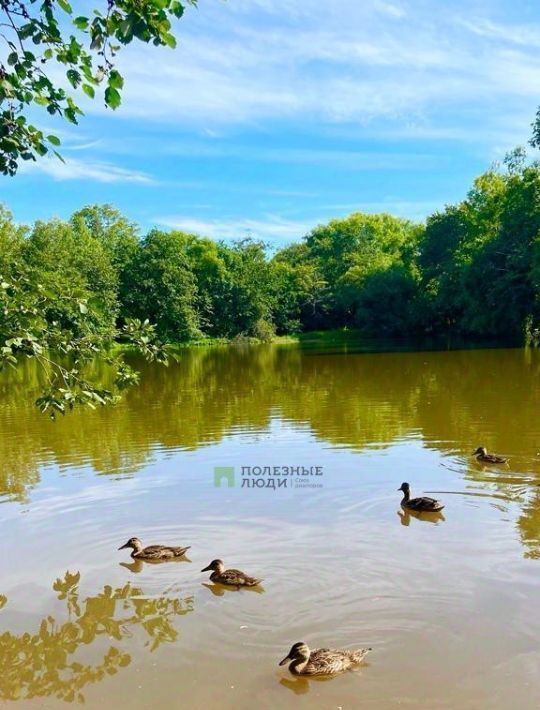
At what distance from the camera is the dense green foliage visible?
1984 inches

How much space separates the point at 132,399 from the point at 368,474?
14.0m

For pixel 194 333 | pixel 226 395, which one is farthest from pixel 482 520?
pixel 194 333

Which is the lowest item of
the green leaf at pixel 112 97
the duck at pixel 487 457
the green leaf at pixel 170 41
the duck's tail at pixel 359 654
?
the duck's tail at pixel 359 654

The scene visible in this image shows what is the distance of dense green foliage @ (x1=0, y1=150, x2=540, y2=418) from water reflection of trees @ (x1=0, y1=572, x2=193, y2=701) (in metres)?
27.8

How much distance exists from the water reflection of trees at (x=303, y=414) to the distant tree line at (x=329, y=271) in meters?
18.5

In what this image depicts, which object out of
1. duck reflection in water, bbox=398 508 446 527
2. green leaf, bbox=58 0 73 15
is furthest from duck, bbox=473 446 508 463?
green leaf, bbox=58 0 73 15

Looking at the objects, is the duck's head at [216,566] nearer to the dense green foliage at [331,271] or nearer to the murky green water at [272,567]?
the murky green water at [272,567]

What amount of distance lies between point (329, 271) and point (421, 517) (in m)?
91.0

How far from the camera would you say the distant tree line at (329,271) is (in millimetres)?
50438

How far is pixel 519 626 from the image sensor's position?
6.18m

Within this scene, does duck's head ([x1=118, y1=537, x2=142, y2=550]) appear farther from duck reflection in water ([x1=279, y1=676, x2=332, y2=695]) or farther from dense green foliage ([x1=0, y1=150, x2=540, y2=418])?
dense green foliage ([x1=0, y1=150, x2=540, y2=418])

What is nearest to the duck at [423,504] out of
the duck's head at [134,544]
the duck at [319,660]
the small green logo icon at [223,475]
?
the small green logo icon at [223,475]

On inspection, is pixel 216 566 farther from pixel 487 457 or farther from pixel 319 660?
pixel 487 457

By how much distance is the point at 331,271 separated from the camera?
9881 centimetres
